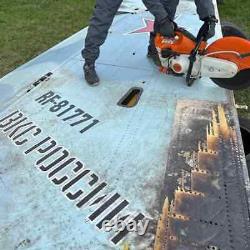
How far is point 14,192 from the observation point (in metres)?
2.53

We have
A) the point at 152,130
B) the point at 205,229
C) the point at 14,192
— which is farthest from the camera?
the point at 152,130

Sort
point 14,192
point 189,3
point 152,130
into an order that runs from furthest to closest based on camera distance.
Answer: point 189,3 → point 152,130 → point 14,192

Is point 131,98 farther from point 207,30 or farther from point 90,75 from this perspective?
point 207,30

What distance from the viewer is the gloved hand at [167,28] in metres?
3.36

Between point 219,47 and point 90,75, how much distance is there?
3.44 feet

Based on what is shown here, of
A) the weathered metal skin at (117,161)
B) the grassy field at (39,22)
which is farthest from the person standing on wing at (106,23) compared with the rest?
the grassy field at (39,22)

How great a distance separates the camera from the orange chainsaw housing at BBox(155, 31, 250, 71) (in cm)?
336

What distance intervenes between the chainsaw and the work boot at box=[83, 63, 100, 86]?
0.56 m

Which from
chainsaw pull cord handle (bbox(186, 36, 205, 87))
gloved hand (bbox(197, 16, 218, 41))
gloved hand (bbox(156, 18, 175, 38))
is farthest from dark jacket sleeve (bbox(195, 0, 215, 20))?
gloved hand (bbox(156, 18, 175, 38))

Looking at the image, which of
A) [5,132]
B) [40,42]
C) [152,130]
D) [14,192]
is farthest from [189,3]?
[14,192]

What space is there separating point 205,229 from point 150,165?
60 centimetres

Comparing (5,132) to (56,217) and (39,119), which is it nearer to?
(39,119)

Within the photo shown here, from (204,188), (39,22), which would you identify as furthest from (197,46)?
(39,22)

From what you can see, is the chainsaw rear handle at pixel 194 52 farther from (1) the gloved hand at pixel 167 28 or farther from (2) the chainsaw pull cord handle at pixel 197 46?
(1) the gloved hand at pixel 167 28
